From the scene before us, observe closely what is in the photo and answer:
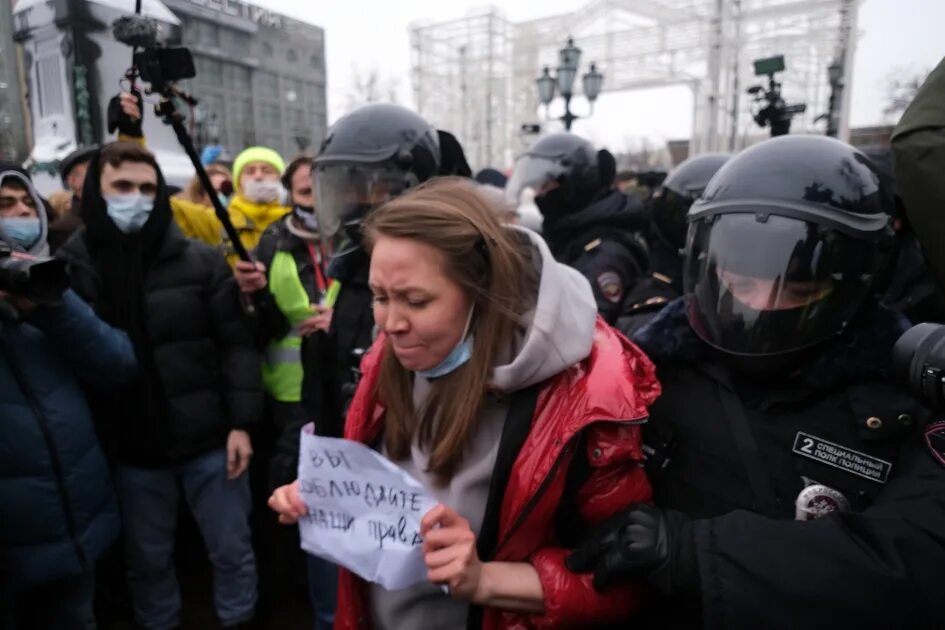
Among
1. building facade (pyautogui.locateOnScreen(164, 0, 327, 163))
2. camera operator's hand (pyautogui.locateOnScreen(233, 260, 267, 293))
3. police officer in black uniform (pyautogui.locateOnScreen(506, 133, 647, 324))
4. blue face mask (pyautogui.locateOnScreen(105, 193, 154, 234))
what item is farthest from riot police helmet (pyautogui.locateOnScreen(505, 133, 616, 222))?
building facade (pyautogui.locateOnScreen(164, 0, 327, 163))

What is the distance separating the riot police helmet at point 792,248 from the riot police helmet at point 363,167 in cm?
124

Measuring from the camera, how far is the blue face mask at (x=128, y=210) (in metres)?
2.55

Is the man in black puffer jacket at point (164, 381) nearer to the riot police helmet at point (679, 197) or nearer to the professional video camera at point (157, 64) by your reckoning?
the professional video camera at point (157, 64)

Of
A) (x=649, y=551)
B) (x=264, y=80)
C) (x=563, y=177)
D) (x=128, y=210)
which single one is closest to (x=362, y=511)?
(x=649, y=551)

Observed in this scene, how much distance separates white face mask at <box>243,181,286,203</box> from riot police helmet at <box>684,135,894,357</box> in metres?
3.54

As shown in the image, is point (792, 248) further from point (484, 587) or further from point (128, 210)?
point (128, 210)

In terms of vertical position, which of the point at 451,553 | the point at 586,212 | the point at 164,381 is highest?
the point at 586,212

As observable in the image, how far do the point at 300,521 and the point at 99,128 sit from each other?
23.4 ft

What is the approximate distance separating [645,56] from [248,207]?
985 inches

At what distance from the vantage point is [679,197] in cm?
326

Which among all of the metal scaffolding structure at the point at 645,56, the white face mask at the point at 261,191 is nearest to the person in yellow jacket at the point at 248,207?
the white face mask at the point at 261,191

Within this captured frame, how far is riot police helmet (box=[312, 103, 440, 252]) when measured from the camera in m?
2.32

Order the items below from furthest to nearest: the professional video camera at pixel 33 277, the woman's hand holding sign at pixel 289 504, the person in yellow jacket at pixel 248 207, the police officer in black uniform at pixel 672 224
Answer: the person in yellow jacket at pixel 248 207 < the police officer in black uniform at pixel 672 224 < the professional video camera at pixel 33 277 < the woman's hand holding sign at pixel 289 504

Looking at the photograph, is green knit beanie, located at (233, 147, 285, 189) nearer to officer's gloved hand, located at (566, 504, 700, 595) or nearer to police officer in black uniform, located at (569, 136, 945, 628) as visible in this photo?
police officer in black uniform, located at (569, 136, 945, 628)
